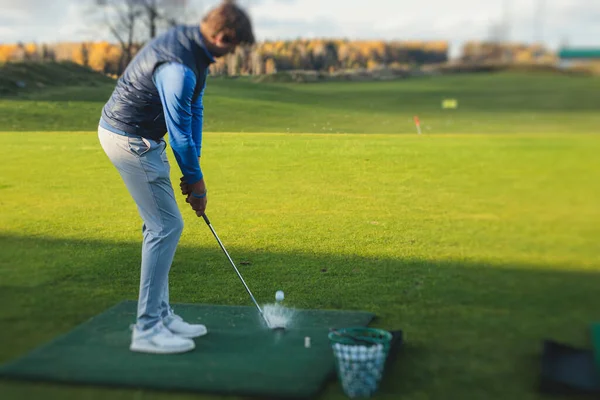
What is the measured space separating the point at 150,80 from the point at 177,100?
25 centimetres

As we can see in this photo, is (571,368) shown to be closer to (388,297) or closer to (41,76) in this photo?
(388,297)

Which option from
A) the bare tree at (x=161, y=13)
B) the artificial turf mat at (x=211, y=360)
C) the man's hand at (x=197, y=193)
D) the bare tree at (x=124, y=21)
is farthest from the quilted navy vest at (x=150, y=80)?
the bare tree at (x=124, y=21)

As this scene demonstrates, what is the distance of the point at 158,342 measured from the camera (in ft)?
12.2

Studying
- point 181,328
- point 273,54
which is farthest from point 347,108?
point 181,328

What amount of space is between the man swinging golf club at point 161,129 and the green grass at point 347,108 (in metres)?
5.54

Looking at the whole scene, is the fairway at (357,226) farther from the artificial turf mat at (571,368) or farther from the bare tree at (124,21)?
the bare tree at (124,21)

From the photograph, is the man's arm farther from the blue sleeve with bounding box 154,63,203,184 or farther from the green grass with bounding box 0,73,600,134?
the green grass with bounding box 0,73,600,134

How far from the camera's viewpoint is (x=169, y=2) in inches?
394

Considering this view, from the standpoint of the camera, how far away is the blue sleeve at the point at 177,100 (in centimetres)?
343

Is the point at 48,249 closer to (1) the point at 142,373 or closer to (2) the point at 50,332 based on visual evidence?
(2) the point at 50,332

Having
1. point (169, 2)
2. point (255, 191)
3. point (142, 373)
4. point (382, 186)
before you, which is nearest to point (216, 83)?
point (169, 2)

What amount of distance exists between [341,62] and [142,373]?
8.52 m

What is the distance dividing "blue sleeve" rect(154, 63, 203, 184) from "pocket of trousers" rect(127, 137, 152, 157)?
221 mm

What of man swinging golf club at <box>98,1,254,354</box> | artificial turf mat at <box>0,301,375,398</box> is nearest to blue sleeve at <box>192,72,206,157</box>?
man swinging golf club at <box>98,1,254,354</box>
